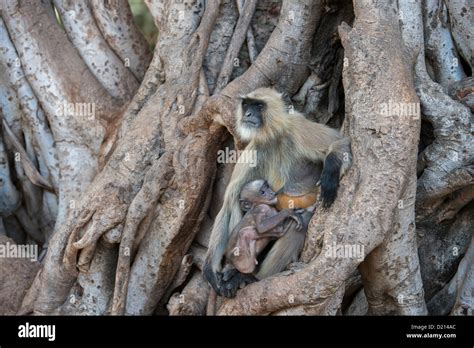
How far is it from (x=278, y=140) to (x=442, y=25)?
3.82 ft

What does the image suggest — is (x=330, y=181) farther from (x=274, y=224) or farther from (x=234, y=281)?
(x=234, y=281)

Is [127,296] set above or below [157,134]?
below

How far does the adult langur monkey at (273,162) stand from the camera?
206 inches

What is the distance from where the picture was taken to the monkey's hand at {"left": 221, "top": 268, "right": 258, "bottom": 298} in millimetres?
5109

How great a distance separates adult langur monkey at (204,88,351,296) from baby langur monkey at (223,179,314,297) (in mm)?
38

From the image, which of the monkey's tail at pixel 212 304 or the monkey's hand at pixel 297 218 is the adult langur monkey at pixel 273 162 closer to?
the monkey's hand at pixel 297 218

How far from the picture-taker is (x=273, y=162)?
5477mm

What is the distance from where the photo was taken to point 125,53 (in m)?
6.61

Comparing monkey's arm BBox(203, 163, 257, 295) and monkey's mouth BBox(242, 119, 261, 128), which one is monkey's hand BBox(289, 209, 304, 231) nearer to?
monkey's arm BBox(203, 163, 257, 295)

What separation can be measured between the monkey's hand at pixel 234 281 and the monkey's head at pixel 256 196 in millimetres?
380

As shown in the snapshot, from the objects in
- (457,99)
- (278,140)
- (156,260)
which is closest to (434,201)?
(457,99)

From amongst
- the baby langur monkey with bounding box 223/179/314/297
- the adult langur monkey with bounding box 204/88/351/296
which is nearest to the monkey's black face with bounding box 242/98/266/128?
the adult langur monkey with bounding box 204/88/351/296

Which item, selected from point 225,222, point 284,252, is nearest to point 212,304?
point 225,222

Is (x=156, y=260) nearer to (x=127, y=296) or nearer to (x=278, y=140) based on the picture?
(x=127, y=296)
